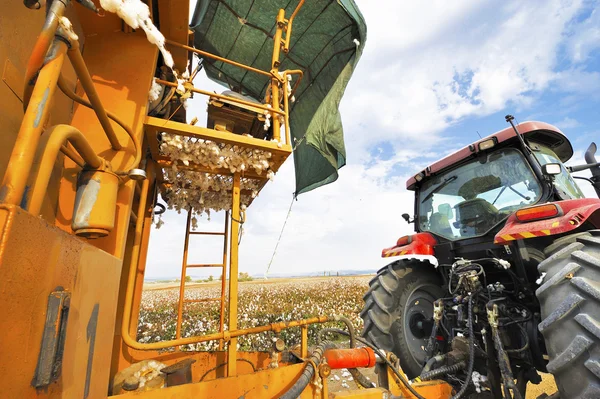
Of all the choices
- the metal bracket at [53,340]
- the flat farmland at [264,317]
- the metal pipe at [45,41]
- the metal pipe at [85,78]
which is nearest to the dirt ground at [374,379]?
the flat farmland at [264,317]

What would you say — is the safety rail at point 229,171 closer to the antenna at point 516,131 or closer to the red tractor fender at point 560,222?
the red tractor fender at point 560,222

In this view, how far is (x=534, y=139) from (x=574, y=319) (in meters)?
2.14

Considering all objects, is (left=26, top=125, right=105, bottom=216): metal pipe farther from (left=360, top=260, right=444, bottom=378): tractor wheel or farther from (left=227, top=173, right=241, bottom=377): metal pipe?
(left=360, top=260, right=444, bottom=378): tractor wheel

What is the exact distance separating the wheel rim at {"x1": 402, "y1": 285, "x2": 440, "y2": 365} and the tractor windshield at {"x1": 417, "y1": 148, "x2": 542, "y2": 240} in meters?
0.84

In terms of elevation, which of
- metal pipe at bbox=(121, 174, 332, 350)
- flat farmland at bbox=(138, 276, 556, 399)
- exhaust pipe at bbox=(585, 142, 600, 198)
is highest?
exhaust pipe at bbox=(585, 142, 600, 198)

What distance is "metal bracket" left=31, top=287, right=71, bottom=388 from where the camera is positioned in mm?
857

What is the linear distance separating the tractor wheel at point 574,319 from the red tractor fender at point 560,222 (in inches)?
7.6

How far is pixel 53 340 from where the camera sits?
2.94 ft

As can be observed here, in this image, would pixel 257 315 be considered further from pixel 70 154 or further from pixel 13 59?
pixel 13 59

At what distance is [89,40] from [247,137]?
1.38 meters

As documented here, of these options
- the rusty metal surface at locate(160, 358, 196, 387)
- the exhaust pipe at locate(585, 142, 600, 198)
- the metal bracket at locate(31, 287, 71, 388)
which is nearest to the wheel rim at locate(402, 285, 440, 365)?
the exhaust pipe at locate(585, 142, 600, 198)

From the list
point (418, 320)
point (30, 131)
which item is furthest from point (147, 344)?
point (418, 320)

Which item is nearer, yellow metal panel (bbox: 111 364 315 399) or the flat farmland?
yellow metal panel (bbox: 111 364 315 399)

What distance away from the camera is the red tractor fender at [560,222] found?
2.22 metres
